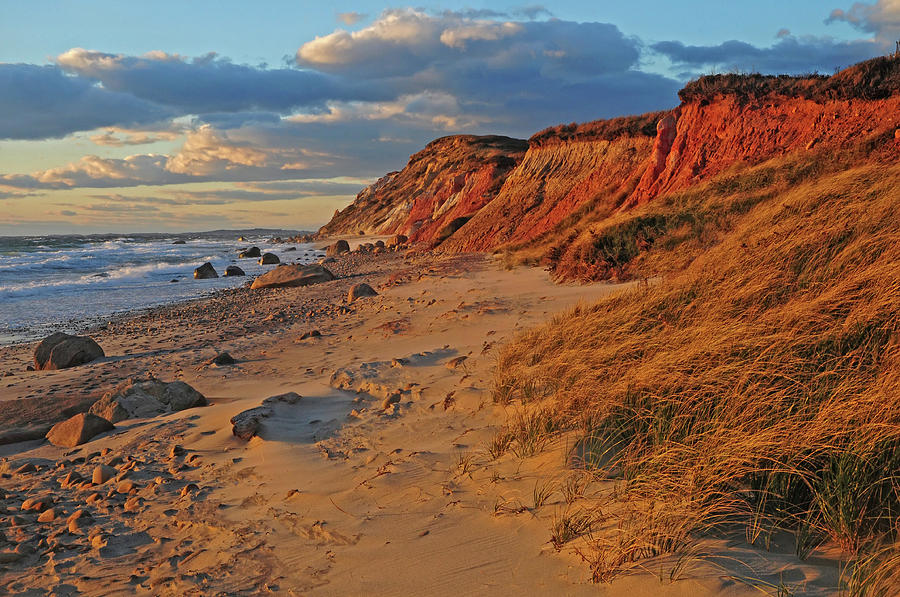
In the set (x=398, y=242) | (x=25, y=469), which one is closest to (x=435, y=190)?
(x=398, y=242)

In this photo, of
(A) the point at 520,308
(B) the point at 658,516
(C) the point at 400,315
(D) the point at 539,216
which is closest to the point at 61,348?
(C) the point at 400,315

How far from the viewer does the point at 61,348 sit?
10.7m

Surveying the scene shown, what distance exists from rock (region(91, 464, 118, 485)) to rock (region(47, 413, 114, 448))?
A: 1.54 meters

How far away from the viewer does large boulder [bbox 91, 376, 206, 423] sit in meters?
7.12

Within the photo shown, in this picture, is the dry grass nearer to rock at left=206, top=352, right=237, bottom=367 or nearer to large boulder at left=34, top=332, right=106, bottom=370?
rock at left=206, top=352, right=237, bottom=367

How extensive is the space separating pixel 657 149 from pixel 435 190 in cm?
3379

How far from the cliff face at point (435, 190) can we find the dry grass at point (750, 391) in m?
27.7

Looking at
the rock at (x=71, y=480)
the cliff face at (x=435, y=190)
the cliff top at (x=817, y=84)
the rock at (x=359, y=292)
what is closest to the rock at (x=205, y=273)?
the cliff face at (x=435, y=190)

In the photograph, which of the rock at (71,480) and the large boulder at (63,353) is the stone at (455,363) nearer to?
the rock at (71,480)

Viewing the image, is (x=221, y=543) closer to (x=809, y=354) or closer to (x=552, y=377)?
(x=552, y=377)

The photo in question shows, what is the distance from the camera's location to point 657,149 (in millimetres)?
20578

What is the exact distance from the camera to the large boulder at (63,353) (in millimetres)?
10578

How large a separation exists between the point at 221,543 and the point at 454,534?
1.59m

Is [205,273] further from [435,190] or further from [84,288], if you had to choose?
[435,190]
